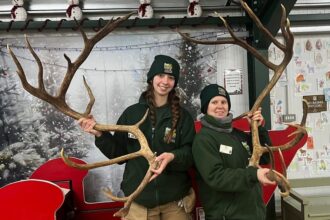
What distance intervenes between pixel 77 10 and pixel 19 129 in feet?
3.35

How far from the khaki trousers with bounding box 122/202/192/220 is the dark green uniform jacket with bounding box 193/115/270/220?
0.14 metres

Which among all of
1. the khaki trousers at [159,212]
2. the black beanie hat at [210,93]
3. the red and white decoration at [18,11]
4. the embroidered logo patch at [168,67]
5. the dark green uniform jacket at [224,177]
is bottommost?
the khaki trousers at [159,212]

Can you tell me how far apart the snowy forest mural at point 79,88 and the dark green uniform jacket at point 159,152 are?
3.49 feet

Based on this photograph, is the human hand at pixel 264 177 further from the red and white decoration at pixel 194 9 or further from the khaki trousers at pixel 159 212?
the red and white decoration at pixel 194 9

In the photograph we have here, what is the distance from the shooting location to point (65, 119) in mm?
2848

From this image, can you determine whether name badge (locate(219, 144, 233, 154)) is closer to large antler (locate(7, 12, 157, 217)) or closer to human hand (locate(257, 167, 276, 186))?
human hand (locate(257, 167, 276, 186))

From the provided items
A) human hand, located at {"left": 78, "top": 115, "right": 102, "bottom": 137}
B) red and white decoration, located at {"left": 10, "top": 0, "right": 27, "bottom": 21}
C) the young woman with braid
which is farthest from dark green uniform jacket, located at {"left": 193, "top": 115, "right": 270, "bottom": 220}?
red and white decoration, located at {"left": 10, "top": 0, "right": 27, "bottom": 21}

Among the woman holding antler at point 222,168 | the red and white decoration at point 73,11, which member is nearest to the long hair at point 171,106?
the woman holding antler at point 222,168

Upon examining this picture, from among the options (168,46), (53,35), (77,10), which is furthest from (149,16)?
(53,35)

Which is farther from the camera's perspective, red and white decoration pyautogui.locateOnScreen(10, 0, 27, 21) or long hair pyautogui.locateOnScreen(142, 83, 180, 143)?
red and white decoration pyautogui.locateOnScreen(10, 0, 27, 21)

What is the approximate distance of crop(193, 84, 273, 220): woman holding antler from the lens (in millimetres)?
1593

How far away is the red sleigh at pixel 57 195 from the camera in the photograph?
6.75ft

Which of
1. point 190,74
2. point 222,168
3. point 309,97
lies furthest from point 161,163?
point 309,97

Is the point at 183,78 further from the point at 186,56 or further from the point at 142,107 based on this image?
the point at 142,107
